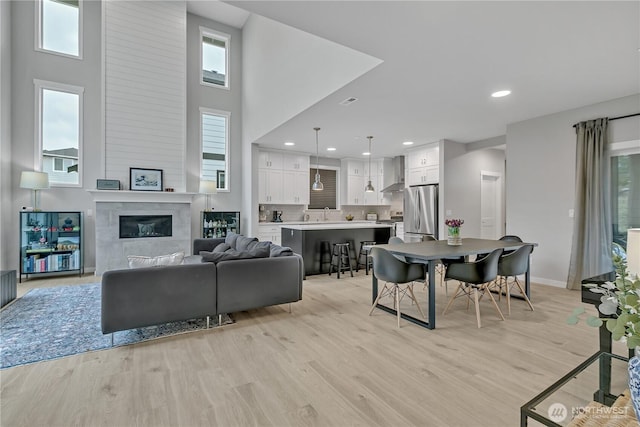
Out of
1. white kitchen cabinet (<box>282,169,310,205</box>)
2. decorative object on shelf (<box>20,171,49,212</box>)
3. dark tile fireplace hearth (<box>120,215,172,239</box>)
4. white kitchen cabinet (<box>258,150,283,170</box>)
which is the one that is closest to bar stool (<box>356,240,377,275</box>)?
white kitchen cabinet (<box>282,169,310,205</box>)

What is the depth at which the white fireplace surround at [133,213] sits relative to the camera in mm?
5895

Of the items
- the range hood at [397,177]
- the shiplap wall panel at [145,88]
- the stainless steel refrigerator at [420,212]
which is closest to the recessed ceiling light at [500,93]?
the stainless steel refrigerator at [420,212]

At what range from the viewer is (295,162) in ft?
26.2

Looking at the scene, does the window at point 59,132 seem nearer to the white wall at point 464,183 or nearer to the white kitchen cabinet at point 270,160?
the white kitchen cabinet at point 270,160

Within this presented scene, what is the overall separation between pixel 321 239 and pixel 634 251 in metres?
4.68

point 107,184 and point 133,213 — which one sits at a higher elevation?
point 107,184

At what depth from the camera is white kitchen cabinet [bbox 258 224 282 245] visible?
733cm

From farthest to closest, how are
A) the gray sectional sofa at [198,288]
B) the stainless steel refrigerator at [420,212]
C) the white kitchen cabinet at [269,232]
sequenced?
the white kitchen cabinet at [269,232], the stainless steel refrigerator at [420,212], the gray sectional sofa at [198,288]

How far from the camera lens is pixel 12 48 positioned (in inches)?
220

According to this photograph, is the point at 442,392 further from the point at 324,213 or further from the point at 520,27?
the point at 324,213

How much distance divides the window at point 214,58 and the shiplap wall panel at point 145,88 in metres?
0.71

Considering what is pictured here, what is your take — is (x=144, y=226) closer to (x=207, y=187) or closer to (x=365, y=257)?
(x=207, y=187)

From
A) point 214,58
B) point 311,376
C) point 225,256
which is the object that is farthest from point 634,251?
point 214,58

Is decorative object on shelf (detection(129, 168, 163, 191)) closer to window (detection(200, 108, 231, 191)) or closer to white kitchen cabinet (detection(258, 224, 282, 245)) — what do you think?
window (detection(200, 108, 231, 191))
